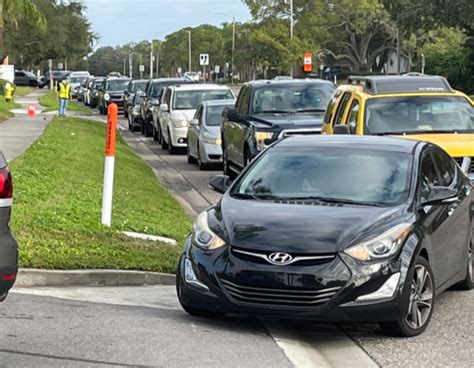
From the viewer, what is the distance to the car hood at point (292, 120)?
59.9ft

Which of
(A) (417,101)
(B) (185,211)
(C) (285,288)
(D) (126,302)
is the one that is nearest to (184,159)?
(B) (185,211)

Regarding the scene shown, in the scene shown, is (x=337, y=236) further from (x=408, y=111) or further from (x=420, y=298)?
(x=408, y=111)

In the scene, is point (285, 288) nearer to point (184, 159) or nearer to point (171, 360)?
point (171, 360)

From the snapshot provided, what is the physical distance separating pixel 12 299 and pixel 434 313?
3.58 meters

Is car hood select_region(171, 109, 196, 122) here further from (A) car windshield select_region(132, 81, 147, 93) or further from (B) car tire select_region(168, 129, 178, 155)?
(A) car windshield select_region(132, 81, 147, 93)

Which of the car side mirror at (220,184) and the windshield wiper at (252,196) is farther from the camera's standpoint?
the car side mirror at (220,184)

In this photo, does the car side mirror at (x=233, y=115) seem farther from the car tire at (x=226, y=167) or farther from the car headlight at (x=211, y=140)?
the car headlight at (x=211, y=140)

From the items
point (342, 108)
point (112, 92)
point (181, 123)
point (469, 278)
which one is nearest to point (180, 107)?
point (181, 123)

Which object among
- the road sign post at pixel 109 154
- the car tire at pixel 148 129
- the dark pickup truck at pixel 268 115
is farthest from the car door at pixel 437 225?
the car tire at pixel 148 129

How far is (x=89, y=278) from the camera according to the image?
9.76m

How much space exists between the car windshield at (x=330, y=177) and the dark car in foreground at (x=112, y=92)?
38610 mm

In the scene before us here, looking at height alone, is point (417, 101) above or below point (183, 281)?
above

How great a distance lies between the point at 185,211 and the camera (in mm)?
16250

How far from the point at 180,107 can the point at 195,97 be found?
0.75 meters
